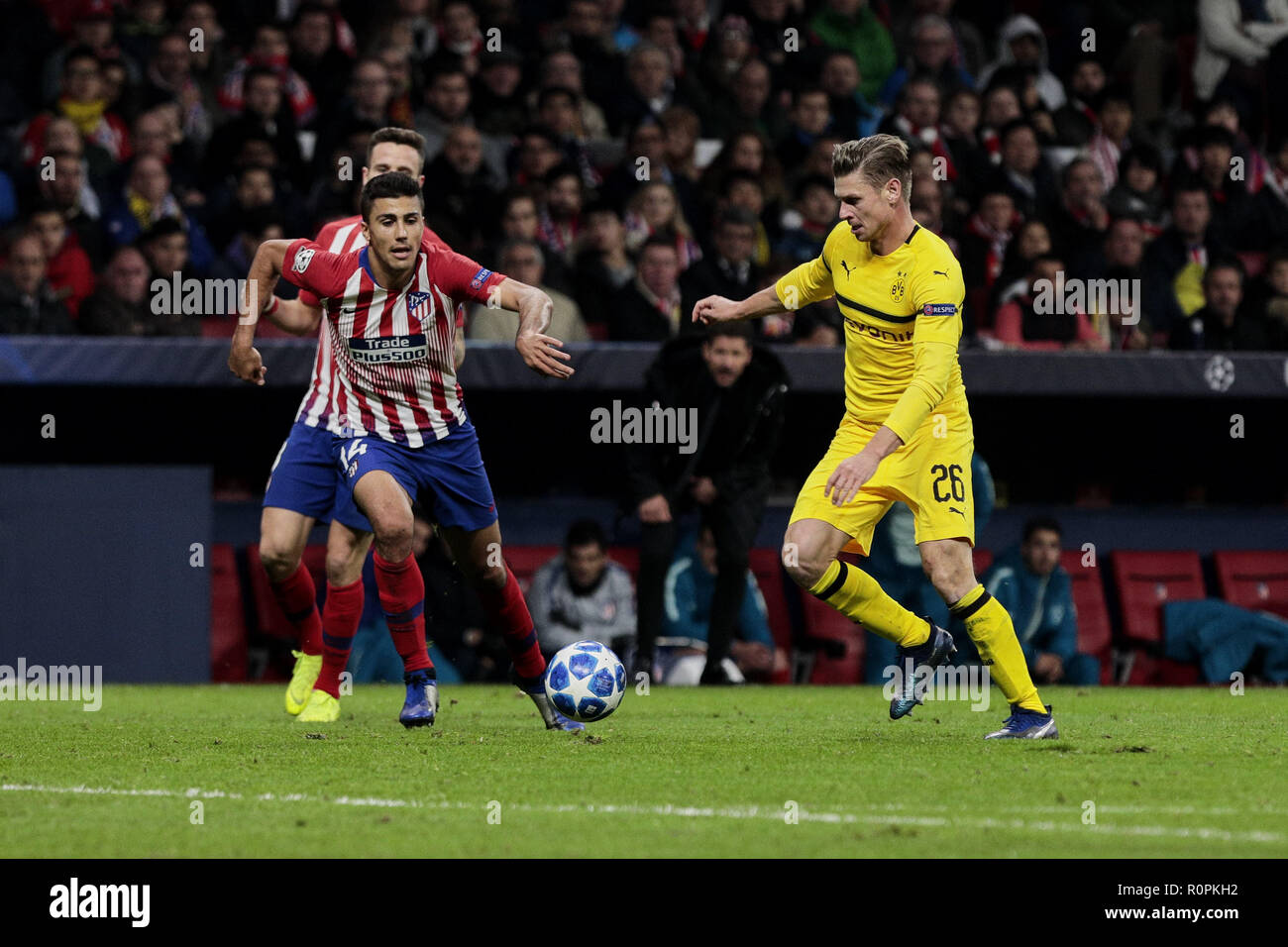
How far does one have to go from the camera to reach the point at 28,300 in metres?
11.1

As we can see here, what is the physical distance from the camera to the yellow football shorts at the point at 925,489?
7027 mm

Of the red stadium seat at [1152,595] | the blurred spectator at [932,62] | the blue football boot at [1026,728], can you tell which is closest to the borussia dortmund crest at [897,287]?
the blue football boot at [1026,728]

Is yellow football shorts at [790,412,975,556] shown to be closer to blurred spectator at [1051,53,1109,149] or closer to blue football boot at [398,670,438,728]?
blue football boot at [398,670,438,728]

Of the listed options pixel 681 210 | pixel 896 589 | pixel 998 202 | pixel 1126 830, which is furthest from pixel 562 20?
pixel 1126 830

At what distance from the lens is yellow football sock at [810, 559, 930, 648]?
7.22 metres

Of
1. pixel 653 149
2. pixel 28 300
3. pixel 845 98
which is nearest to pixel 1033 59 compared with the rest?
pixel 845 98

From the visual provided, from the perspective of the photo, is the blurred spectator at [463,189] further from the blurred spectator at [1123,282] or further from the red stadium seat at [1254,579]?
the red stadium seat at [1254,579]

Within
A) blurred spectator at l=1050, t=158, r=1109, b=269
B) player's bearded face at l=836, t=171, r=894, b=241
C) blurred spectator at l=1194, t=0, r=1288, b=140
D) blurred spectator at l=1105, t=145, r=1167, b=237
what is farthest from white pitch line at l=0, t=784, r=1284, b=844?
blurred spectator at l=1194, t=0, r=1288, b=140

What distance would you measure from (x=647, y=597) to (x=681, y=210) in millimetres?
3320

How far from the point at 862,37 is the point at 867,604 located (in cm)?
921

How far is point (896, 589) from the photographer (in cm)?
1156

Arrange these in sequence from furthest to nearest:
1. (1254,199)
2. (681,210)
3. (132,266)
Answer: (1254,199), (681,210), (132,266)

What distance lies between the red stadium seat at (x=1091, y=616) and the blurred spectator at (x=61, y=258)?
6182 mm
